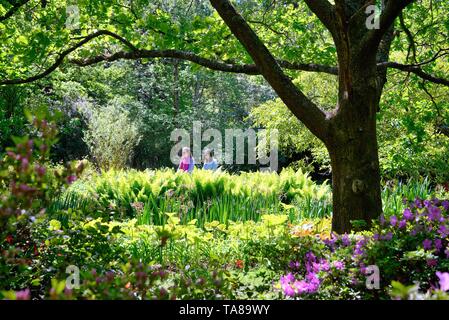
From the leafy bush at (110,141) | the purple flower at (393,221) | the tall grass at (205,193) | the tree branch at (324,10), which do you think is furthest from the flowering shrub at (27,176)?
the leafy bush at (110,141)

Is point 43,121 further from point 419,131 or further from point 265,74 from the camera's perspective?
point 419,131

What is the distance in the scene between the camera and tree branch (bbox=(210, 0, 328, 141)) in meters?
3.86

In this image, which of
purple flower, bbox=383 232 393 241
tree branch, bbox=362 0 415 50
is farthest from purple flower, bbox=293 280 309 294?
tree branch, bbox=362 0 415 50

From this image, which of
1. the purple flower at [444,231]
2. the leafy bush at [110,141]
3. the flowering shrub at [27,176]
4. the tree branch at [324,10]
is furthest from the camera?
the leafy bush at [110,141]

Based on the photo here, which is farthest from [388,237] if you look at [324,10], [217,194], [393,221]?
[217,194]

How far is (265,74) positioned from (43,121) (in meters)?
2.48

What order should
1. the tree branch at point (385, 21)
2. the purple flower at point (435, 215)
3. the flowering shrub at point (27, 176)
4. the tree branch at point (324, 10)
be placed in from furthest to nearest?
the tree branch at point (324, 10) < the tree branch at point (385, 21) < the purple flower at point (435, 215) < the flowering shrub at point (27, 176)

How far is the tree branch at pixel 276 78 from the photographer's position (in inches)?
152

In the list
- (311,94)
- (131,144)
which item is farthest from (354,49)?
(131,144)

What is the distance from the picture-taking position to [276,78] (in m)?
3.91

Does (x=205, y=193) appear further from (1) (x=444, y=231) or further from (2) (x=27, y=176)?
(2) (x=27, y=176)

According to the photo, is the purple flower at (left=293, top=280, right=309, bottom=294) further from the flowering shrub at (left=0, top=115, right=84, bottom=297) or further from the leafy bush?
the leafy bush

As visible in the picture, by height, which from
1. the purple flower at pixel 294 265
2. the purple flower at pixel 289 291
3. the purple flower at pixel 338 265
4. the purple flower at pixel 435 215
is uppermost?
the purple flower at pixel 435 215

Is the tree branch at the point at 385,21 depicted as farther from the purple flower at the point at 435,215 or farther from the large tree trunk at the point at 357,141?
the purple flower at the point at 435,215
